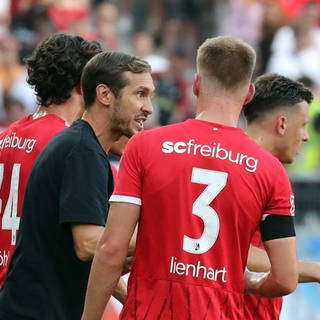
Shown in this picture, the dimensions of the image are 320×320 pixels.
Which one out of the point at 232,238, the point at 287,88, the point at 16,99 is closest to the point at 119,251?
the point at 232,238

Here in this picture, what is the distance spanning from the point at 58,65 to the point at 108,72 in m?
0.70

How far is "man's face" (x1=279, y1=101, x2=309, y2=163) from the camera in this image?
639cm

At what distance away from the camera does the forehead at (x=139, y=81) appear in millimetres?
5797

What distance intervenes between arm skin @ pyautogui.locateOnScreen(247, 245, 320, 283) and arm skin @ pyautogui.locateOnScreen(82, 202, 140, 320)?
91 centimetres

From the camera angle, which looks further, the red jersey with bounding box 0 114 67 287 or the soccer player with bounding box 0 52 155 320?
the red jersey with bounding box 0 114 67 287

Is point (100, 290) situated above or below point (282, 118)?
below

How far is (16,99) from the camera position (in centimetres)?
1487

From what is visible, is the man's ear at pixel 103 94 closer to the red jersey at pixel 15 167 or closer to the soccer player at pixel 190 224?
the red jersey at pixel 15 167

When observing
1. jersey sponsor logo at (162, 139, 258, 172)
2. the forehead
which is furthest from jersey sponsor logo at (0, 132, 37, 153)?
jersey sponsor logo at (162, 139, 258, 172)

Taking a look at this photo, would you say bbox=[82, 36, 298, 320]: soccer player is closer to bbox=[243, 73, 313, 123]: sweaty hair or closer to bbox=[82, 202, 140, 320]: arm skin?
bbox=[82, 202, 140, 320]: arm skin

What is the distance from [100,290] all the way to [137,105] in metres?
1.12

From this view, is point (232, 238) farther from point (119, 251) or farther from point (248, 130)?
point (248, 130)

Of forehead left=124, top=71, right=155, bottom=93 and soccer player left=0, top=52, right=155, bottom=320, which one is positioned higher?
forehead left=124, top=71, right=155, bottom=93

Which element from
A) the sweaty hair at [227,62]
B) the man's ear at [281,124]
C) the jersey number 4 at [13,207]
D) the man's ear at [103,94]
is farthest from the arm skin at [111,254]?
the man's ear at [281,124]
